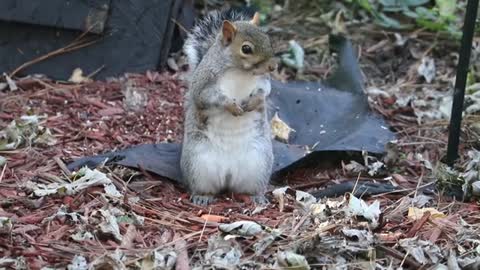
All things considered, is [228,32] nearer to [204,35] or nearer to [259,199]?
[204,35]

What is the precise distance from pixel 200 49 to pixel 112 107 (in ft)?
3.41

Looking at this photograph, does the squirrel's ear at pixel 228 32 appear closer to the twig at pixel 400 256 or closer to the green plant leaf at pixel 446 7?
the twig at pixel 400 256

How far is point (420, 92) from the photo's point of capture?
6.01m

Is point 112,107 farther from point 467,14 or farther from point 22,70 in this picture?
point 467,14

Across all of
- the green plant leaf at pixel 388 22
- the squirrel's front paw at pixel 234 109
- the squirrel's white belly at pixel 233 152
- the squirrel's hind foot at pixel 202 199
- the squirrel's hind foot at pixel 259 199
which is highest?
the green plant leaf at pixel 388 22

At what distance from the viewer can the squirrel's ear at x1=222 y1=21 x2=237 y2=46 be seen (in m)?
4.06

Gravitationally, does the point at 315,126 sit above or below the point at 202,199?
above

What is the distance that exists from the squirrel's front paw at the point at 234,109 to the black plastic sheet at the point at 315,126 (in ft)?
1.74

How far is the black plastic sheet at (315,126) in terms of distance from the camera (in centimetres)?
449

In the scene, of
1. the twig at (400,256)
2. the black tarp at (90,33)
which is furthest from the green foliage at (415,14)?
the twig at (400,256)

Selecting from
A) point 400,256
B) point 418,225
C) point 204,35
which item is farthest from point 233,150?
point 400,256

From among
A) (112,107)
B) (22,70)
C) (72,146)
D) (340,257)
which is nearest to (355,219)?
(340,257)

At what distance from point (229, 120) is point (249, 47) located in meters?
0.37

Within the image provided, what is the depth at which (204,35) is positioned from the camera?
450 cm
